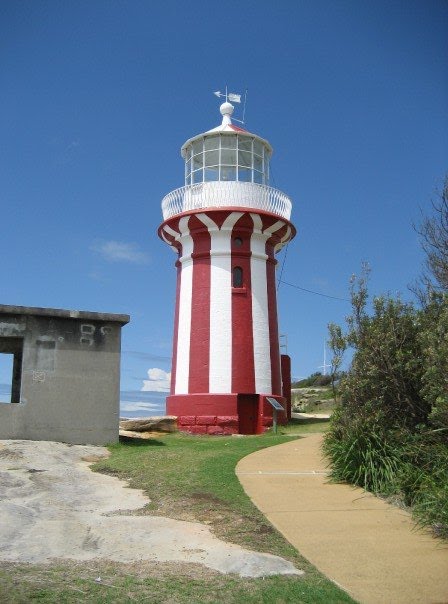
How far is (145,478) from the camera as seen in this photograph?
11.7 metres

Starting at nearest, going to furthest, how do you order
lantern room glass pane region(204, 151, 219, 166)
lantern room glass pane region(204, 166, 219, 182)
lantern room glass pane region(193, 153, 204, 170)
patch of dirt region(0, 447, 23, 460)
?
1. patch of dirt region(0, 447, 23, 460)
2. lantern room glass pane region(204, 166, 219, 182)
3. lantern room glass pane region(204, 151, 219, 166)
4. lantern room glass pane region(193, 153, 204, 170)

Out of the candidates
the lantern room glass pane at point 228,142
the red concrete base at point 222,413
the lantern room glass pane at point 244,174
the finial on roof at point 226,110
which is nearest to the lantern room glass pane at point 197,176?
the lantern room glass pane at point 228,142

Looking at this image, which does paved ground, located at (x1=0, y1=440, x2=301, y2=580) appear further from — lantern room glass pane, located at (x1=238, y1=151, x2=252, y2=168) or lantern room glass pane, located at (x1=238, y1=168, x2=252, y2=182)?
lantern room glass pane, located at (x1=238, y1=151, x2=252, y2=168)

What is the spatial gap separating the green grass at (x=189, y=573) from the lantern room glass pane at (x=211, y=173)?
50.5 feet

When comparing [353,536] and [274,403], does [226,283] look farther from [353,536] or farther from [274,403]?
[353,536]

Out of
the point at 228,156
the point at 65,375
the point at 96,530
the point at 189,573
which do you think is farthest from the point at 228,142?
the point at 189,573

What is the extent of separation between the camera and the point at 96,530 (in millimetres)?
7855

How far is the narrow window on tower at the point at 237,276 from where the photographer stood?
2445cm

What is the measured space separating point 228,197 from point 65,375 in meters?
10.1

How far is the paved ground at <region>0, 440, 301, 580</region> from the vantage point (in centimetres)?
669

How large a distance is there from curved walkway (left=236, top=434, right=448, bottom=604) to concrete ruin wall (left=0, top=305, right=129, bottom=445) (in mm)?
6041

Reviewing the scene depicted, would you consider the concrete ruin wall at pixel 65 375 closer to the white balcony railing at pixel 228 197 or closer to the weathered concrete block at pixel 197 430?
the weathered concrete block at pixel 197 430

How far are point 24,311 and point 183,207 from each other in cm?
947

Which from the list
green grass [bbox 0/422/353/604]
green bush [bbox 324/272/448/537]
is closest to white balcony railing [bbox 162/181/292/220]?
green bush [bbox 324/272/448/537]
